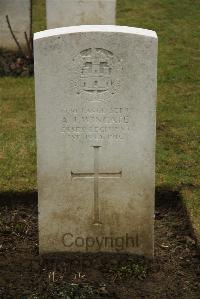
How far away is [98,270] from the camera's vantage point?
476 cm

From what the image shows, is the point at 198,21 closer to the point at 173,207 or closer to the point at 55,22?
the point at 55,22

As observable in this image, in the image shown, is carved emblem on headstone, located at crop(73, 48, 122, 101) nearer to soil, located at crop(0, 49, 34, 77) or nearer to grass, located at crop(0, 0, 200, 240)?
grass, located at crop(0, 0, 200, 240)

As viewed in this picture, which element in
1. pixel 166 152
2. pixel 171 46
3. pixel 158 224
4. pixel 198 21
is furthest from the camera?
pixel 198 21

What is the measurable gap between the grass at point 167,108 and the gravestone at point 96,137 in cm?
76

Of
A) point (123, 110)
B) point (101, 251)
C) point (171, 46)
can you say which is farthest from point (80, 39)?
point (171, 46)

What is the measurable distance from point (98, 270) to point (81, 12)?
5.28 metres

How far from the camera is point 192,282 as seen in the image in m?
4.65

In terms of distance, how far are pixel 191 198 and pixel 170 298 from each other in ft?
4.80

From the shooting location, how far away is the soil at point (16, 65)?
9.42 meters

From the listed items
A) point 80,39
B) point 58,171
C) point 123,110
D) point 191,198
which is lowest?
point 191,198

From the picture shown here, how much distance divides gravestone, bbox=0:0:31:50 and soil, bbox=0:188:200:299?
4.74m

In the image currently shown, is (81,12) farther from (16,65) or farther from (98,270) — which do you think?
(98,270)

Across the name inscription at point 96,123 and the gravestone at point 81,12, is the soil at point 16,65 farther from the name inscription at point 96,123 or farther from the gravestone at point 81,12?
the name inscription at point 96,123

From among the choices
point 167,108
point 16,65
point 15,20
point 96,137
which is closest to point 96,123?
point 96,137
